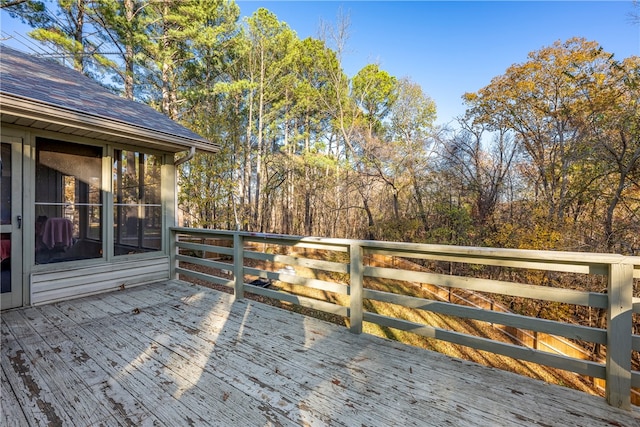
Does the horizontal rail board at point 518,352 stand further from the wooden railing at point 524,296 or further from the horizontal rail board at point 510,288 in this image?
the horizontal rail board at point 510,288

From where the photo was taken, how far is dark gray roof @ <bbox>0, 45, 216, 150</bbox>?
2.95m

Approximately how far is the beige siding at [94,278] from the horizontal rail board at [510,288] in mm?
3454

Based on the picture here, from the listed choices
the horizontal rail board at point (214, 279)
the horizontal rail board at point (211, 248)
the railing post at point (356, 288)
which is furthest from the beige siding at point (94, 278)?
the railing post at point (356, 288)

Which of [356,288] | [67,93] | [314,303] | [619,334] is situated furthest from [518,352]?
[67,93]

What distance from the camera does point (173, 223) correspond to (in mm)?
4402

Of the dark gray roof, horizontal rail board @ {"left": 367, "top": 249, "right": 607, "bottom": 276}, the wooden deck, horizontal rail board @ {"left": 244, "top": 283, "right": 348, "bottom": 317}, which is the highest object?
the dark gray roof

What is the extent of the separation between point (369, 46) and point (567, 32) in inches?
246

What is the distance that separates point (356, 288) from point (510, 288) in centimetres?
119

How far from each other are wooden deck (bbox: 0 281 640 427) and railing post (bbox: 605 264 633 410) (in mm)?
92

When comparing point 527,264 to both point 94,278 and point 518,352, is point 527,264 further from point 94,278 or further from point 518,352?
point 94,278

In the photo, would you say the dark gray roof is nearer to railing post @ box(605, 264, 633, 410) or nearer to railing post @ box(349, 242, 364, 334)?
railing post @ box(349, 242, 364, 334)

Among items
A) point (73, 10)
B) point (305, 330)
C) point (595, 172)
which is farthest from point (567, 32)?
point (73, 10)

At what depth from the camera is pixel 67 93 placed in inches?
139

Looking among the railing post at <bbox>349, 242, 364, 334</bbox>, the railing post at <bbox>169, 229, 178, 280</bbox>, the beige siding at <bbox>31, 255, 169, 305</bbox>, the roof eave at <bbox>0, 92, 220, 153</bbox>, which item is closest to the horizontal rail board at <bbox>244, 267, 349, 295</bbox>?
the railing post at <bbox>349, 242, 364, 334</bbox>
